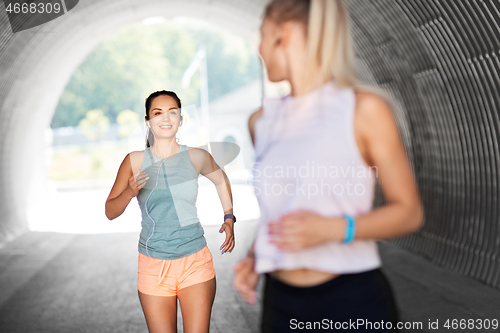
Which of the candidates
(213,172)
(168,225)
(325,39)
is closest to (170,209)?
(168,225)

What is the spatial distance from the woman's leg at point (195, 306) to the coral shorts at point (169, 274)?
3cm

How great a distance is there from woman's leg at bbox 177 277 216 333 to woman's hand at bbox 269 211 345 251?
1650mm

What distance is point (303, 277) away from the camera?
1585 millimetres

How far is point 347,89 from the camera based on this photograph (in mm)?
1494

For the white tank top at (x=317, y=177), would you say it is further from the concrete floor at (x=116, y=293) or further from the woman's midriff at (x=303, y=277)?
the concrete floor at (x=116, y=293)

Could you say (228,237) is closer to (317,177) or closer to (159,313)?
(159,313)

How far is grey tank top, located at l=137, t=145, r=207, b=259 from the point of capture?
2.97 m

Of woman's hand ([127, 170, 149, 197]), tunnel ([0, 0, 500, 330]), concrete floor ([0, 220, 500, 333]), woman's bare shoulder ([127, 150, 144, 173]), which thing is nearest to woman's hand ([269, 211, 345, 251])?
woman's hand ([127, 170, 149, 197])

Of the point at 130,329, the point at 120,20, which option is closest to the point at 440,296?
the point at 130,329

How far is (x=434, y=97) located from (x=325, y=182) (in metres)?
6.59

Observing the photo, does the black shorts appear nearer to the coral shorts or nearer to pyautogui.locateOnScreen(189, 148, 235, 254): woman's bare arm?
the coral shorts

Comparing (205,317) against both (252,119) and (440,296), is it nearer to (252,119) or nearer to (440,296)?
(252,119)

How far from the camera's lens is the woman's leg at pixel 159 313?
2.91m

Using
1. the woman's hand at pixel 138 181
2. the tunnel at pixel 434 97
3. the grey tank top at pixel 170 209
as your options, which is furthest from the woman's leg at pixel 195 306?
the tunnel at pixel 434 97
